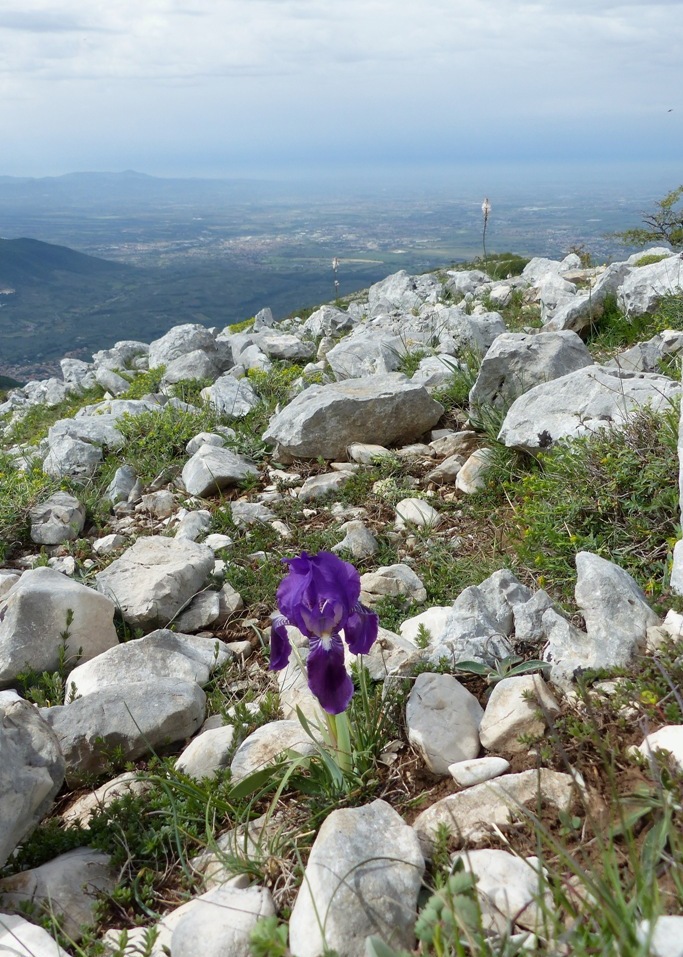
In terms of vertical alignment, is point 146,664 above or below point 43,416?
above

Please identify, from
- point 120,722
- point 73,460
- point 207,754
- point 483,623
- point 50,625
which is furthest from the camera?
point 73,460

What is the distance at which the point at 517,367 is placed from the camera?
7.05m

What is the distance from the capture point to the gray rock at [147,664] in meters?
4.20

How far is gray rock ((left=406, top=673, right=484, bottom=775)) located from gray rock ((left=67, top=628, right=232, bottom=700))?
1.38 m

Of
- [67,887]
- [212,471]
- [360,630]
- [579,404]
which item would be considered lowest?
[67,887]

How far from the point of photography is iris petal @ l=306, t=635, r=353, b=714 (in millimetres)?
2732

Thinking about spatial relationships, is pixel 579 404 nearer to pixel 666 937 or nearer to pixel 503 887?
pixel 503 887

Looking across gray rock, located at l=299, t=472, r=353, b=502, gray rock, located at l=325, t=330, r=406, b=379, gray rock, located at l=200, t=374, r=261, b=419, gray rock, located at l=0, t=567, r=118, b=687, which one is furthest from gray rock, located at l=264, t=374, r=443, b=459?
gray rock, located at l=0, t=567, r=118, b=687

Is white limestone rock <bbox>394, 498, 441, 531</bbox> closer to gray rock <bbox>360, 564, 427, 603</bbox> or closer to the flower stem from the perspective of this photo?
gray rock <bbox>360, 564, 427, 603</bbox>

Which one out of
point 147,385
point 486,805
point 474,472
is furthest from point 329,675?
point 147,385

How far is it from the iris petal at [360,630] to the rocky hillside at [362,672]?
0.04 ft

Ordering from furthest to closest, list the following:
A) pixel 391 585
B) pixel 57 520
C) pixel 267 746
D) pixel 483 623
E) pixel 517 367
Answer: pixel 517 367
pixel 57 520
pixel 391 585
pixel 483 623
pixel 267 746

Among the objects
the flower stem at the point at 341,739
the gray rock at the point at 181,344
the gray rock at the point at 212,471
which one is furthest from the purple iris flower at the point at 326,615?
the gray rock at the point at 181,344

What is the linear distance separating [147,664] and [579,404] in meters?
3.74
